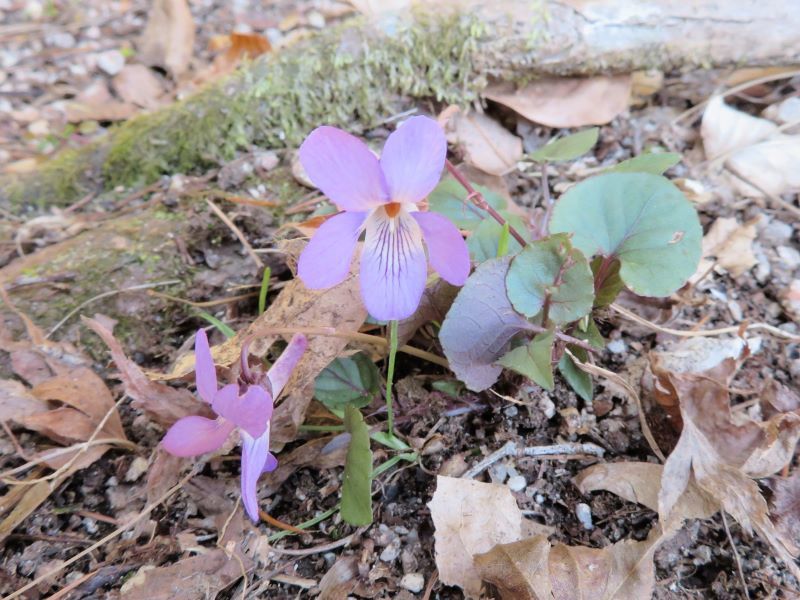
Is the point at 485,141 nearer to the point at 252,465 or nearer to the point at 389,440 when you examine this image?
the point at 389,440

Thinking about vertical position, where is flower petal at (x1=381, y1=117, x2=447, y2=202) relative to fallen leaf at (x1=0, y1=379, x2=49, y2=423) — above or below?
above

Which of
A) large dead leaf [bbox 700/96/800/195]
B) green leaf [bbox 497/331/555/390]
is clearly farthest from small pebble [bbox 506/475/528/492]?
large dead leaf [bbox 700/96/800/195]

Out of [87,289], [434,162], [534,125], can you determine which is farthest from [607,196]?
A: [87,289]

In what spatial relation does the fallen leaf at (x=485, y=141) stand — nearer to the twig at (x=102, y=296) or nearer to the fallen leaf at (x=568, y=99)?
the fallen leaf at (x=568, y=99)

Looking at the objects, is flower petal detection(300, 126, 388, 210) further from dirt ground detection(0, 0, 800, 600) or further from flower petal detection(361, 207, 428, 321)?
dirt ground detection(0, 0, 800, 600)

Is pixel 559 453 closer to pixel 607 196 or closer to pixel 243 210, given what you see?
pixel 607 196

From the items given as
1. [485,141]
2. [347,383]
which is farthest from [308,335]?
[485,141]
